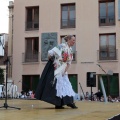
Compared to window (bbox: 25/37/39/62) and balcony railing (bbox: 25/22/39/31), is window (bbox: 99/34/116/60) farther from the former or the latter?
balcony railing (bbox: 25/22/39/31)

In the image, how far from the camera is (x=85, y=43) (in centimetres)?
2745

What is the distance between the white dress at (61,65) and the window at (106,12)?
834 inches

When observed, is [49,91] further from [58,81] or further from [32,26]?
[32,26]

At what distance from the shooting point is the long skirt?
264 inches

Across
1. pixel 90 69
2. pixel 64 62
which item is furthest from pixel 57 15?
pixel 64 62

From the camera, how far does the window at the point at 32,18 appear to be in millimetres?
29531

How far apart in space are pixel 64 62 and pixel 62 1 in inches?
884

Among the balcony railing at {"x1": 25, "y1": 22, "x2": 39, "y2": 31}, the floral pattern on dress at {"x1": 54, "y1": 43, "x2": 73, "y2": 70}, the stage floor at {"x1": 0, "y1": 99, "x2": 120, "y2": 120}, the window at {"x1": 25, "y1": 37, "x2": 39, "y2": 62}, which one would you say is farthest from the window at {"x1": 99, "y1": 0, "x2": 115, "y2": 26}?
the stage floor at {"x1": 0, "y1": 99, "x2": 120, "y2": 120}

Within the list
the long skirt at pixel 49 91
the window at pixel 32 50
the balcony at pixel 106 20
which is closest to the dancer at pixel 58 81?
the long skirt at pixel 49 91

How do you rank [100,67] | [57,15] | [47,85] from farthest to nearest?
[57,15] → [100,67] → [47,85]

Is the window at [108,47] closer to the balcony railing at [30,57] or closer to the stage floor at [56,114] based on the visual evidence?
the balcony railing at [30,57]

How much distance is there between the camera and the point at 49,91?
6.75 meters

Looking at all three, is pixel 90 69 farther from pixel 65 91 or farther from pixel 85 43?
pixel 65 91

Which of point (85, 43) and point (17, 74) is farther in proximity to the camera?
point (17, 74)
